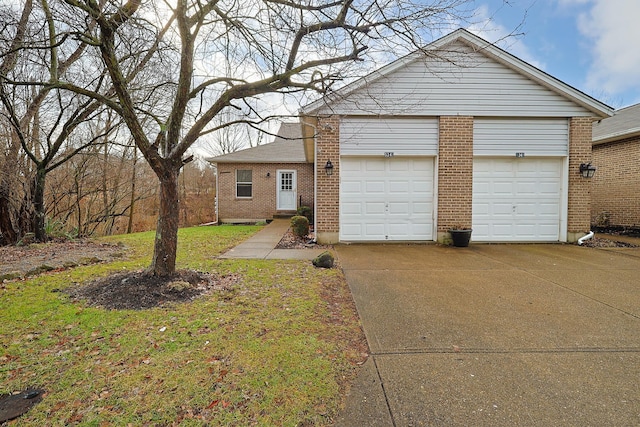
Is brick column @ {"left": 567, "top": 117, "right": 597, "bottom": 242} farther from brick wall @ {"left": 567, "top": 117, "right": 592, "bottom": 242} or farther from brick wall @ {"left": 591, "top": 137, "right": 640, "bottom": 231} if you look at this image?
brick wall @ {"left": 591, "top": 137, "right": 640, "bottom": 231}

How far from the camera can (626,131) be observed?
10.4 meters

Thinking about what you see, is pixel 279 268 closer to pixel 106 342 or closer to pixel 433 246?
pixel 106 342

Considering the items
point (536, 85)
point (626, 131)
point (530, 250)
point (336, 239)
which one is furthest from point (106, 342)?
point (626, 131)

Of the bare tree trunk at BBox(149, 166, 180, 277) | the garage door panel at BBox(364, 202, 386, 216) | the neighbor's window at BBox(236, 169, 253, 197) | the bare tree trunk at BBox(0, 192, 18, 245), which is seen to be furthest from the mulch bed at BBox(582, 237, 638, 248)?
the bare tree trunk at BBox(0, 192, 18, 245)

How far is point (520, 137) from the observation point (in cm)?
828

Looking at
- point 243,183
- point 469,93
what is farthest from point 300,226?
point 243,183

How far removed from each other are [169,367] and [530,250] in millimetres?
8174

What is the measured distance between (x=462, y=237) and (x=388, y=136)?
3267mm

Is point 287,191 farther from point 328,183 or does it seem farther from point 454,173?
point 454,173

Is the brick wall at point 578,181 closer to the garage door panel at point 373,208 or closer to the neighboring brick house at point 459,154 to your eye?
the neighboring brick house at point 459,154

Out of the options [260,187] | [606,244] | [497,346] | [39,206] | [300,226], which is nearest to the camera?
[497,346]

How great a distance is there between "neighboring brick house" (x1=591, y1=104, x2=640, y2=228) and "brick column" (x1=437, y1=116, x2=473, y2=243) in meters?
5.89

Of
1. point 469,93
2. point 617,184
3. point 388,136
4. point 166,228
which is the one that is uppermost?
point 469,93

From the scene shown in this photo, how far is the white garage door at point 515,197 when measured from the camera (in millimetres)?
8391
